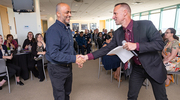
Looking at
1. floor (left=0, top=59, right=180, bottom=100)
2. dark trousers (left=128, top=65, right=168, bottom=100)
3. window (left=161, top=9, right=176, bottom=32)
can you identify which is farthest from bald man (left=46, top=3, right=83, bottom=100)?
window (left=161, top=9, right=176, bottom=32)

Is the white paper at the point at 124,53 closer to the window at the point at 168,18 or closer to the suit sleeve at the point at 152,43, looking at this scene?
the suit sleeve at the point at 152,43

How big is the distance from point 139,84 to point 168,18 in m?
10.3

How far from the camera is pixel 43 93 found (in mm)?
2732

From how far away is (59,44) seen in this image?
4.53 feet

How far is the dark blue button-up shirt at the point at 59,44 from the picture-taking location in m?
1.35

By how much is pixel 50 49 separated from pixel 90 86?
202 centimetres

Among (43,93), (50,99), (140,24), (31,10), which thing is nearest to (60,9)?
(140,24)

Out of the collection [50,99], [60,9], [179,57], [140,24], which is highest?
[60,9]

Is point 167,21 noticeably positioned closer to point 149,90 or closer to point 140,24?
point 149,90

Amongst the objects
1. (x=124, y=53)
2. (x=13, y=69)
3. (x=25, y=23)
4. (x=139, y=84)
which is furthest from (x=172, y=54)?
(x=25, y=23)

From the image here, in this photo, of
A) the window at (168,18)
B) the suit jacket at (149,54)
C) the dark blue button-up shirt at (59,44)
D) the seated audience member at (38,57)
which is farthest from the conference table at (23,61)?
the window at (168,18)

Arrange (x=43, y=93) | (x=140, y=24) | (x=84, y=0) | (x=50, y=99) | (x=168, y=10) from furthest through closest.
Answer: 1. (x=168, y=10)
2. (x=84, y=0)
3. (x=43, y=93)
4. (x=50, y=99)
5. (x=140, y=24)

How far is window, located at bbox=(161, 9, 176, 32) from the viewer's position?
9078 mm

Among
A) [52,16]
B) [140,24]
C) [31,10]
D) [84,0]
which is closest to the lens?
[140,24]
